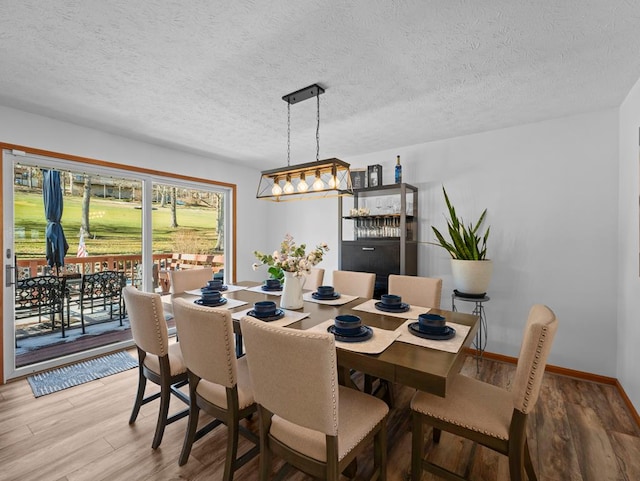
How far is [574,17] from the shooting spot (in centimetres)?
155

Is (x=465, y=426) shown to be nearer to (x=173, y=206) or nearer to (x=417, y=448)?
(x=417, y=448)

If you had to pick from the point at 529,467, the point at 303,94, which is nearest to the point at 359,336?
the point at 529,467

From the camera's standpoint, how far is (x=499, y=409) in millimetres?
1438

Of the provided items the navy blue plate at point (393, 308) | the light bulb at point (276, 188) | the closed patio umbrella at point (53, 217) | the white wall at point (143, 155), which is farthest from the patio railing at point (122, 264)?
the navy blue plate at point (393, 308)

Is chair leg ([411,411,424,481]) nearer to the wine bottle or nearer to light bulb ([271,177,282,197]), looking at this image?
light bulb ([271,177,282,197])

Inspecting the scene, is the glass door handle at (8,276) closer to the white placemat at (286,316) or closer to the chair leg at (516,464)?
the white placemat at (286,316)

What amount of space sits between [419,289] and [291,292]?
1130 mm

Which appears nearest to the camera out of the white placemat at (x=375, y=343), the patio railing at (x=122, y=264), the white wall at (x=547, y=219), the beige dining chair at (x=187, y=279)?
the white placemat at (x=375, y=343)

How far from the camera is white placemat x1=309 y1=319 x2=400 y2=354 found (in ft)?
4.62

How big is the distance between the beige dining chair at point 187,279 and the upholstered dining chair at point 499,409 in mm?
2399

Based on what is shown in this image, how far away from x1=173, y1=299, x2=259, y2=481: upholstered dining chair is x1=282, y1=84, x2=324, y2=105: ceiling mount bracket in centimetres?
176

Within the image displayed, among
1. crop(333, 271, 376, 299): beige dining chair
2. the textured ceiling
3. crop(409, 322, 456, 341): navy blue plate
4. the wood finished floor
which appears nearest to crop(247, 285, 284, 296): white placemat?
crop(333, 271, 376, 299): beige dining chair

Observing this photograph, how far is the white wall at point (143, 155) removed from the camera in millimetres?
2717

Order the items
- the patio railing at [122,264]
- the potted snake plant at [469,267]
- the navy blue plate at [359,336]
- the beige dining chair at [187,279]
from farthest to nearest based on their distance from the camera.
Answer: the patio railing at [122,264]
the beige dining chair at [187,279]
the potted snake plant at [469,267]
the navy blue plate at [359,336]
